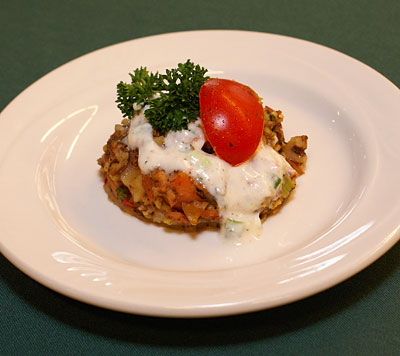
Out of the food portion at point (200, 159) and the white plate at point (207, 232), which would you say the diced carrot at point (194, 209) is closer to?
the food portion at point (200, 159)

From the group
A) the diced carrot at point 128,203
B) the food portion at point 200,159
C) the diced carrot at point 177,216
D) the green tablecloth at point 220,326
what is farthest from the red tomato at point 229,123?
the green tablecloth at point 220,326

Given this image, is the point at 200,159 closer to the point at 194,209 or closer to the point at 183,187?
the point at 183,187

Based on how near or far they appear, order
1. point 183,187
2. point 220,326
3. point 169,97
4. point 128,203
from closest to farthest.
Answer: point 220,326 < point 183,187 < point 169,97 < point 128,203

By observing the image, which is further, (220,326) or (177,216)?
(177,216)

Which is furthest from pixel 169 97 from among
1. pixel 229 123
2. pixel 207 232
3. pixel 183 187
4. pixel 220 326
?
pixel 220 326

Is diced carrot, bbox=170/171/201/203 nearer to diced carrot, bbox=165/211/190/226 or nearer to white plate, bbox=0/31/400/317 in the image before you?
diced carrot, bbox=165/211/190/226

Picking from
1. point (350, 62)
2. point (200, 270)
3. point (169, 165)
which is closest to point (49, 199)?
point (169, 165)

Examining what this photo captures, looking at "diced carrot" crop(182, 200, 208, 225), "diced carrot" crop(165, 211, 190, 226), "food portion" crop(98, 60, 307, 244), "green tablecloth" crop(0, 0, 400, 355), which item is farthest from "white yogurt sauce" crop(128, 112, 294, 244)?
"green tablecloth" crop(0, 0, 400, 355)

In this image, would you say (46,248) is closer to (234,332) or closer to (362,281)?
(234,332)
